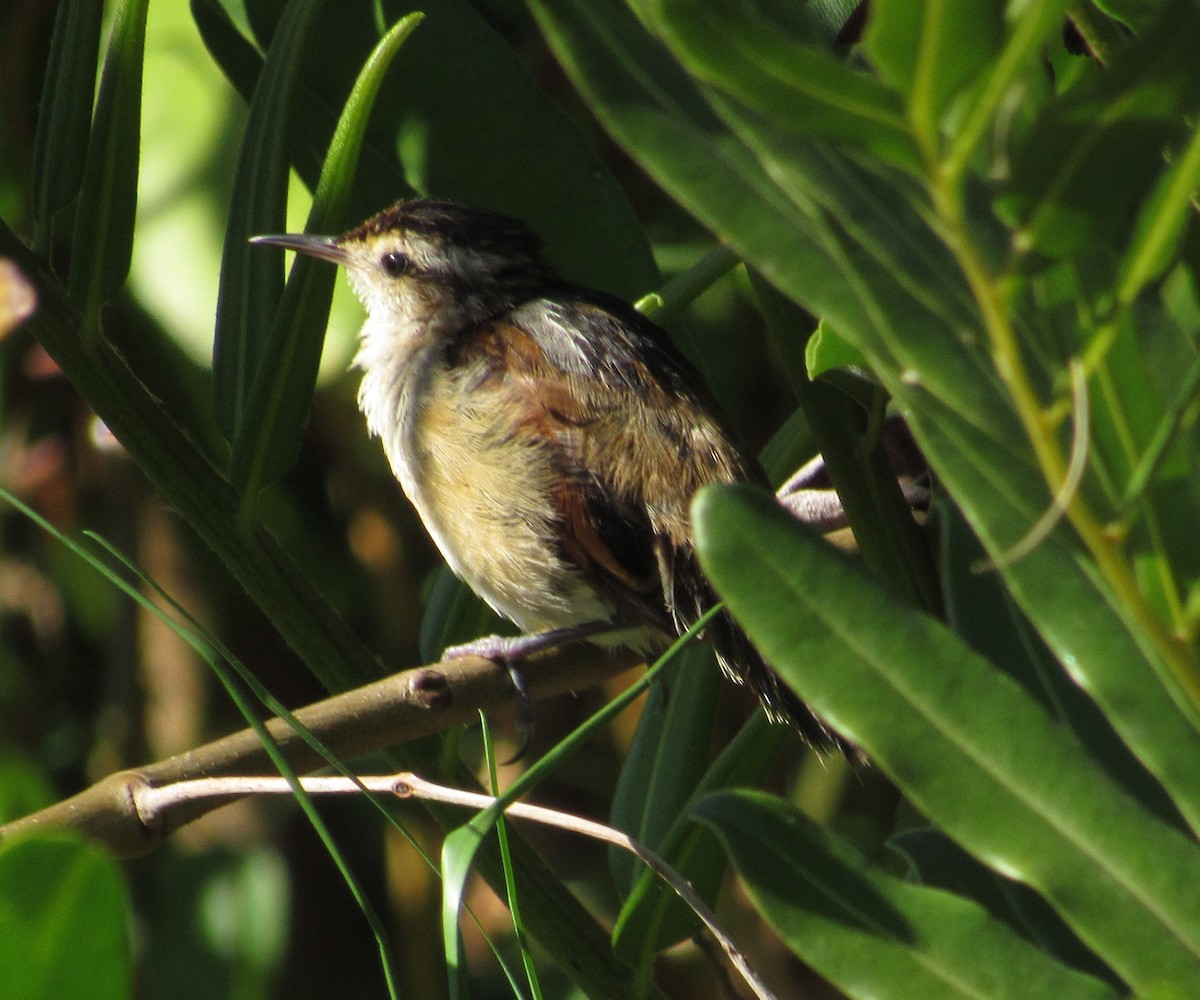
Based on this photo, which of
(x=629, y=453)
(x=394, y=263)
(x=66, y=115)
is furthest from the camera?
(x=394, y=263)

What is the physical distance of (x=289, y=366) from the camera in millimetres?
2410

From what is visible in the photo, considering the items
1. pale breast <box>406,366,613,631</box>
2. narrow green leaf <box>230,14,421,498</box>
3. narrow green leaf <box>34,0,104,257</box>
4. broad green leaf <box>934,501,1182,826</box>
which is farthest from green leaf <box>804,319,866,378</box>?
pale breast <box>406,366,613,631</box>

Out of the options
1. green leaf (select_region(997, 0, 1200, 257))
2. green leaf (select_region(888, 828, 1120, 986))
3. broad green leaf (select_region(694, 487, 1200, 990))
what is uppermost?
green leaf (select_region(997, 0, 1200, 257))

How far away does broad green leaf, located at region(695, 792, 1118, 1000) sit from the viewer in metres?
1.22

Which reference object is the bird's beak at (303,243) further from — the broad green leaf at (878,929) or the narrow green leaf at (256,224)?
the broad green leaf at (878,929)

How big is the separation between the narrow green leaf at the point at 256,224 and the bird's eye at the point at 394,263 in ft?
4.87

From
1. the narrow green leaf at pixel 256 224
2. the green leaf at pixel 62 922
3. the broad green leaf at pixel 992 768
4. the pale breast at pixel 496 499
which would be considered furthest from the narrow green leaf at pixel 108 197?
the broad green leaf at pixel 992 768

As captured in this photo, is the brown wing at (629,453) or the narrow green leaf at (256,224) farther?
the brown wing at (629,453)

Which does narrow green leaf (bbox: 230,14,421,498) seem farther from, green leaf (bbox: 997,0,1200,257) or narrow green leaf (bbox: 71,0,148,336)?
green leaf (bbox: 997,0,1200,257)

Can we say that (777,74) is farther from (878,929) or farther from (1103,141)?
(878,929)

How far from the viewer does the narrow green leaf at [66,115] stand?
7.97ft

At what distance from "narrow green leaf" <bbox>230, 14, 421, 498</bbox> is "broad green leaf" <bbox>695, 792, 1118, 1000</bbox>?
1370mm

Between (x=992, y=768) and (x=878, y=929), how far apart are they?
0.19 meters

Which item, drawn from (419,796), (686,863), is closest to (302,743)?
(419,796)
